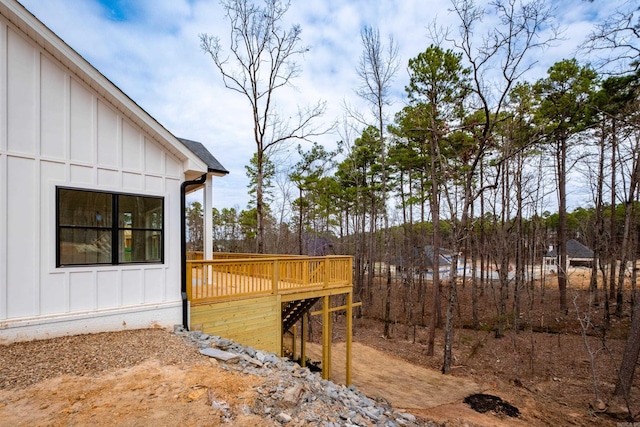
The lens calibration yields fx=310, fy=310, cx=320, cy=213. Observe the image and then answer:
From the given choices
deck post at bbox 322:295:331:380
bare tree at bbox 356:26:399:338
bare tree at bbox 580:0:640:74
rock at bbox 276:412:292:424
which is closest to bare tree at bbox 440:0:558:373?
bare tree at bbox 580:0:640:74

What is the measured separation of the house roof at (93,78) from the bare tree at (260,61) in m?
6.39

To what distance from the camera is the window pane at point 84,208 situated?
15.9 ft

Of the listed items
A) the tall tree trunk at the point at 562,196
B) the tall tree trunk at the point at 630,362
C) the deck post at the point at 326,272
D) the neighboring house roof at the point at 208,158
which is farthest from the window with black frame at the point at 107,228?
the tall tree trunk at the point at 562,196

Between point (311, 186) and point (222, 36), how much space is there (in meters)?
A: 11.2

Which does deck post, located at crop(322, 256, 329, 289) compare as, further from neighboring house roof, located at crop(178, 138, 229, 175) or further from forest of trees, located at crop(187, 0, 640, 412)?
→ forest of trees, located at crop(187, 0, 640, 412)

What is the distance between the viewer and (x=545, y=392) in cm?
859

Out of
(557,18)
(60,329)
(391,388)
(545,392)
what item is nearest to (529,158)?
(557,18)

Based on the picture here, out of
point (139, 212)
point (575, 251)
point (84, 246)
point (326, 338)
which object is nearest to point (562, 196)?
point (326, 338)

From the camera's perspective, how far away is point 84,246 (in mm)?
5016

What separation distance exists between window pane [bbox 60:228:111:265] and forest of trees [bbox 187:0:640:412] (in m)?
6.99

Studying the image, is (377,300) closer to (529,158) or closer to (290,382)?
(529,158)

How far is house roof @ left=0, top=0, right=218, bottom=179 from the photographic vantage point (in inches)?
175

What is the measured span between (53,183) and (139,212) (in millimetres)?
1262

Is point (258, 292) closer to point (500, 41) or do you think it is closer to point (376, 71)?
point (500, 41)
